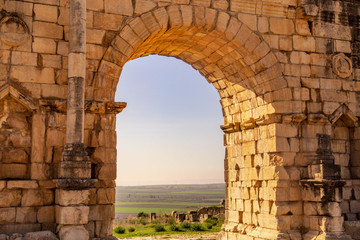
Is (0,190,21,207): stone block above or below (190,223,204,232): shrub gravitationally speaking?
above

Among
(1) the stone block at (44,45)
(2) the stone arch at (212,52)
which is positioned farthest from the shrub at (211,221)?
(1) the stone block at (44,45)

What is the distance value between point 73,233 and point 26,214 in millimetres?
984

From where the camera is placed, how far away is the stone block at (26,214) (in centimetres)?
755

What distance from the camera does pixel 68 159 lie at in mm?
7340

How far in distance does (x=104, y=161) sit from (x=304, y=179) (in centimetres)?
413

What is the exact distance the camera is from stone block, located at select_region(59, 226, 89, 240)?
7168 millimetres

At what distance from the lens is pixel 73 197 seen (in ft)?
24.0

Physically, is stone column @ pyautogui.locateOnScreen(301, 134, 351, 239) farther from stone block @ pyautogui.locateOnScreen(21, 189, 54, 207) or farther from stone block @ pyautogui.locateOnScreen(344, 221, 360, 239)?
stone block @ pyautogui.locateOnScreen(21, 189, 54, 207)

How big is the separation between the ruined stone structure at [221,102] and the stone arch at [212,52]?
25mm

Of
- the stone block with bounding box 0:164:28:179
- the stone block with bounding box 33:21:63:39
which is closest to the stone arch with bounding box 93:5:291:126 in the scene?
the stone block with bounding box 33:21:63:39

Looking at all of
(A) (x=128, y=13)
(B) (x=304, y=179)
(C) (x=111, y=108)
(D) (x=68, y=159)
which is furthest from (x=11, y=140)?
(B) (x=304, y=179)

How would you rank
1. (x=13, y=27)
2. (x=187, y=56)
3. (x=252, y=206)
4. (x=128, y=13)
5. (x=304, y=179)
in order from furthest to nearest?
(x=187, y=56) → (x=252, y=206) → (x=304, y=179) → (x=128, y=13) → (x=13, y=27)

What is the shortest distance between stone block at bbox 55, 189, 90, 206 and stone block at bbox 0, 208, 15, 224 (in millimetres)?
857

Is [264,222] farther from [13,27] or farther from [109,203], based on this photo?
[13,27]
